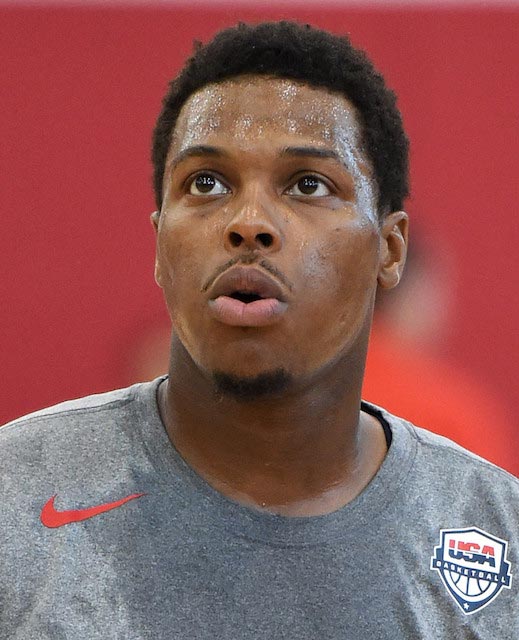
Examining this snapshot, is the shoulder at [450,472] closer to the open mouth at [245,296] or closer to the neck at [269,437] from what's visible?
the neck at [269,437]

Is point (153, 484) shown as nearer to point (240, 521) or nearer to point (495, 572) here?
point (240, 521)

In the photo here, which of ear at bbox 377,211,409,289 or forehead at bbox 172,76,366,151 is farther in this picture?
ear at bbox 377,211,409,289

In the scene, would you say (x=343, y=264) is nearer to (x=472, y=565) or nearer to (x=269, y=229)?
(x=269, y=229)

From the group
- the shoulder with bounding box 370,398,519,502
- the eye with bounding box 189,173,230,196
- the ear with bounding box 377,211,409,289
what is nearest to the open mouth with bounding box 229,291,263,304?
the eye with bounding box 189,173,230,196

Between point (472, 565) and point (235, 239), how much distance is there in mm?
514

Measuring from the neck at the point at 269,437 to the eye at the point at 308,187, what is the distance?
0.21 metres

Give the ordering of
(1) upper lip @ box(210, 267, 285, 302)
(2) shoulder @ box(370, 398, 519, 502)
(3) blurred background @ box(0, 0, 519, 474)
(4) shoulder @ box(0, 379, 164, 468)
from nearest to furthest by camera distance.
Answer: (1) upper lip @ box(210, 267, 285, 302) → (4) shoulder @ box(0, 379, 164, 468) → (2) shoulder @ box(370, 398, 519, 502) → (3) blurred background @ box(0, 0, 519, 474)

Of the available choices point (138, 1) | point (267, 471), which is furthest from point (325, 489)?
point (138, 1)

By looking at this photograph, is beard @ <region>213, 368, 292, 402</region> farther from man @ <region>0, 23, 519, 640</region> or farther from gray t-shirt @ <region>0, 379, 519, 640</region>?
gray t-shirt @ <region>0, 379, 519, 640</region>

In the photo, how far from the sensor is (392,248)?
4.96 ft

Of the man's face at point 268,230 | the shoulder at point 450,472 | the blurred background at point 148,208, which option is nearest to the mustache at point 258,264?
the man's face at point 268,230

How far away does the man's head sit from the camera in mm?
1279

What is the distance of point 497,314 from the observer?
2547mm

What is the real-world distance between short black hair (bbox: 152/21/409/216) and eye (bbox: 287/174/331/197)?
0.11m
